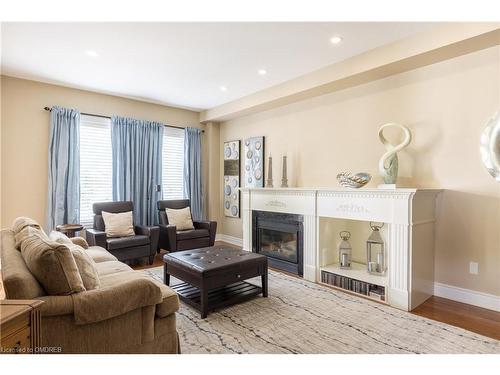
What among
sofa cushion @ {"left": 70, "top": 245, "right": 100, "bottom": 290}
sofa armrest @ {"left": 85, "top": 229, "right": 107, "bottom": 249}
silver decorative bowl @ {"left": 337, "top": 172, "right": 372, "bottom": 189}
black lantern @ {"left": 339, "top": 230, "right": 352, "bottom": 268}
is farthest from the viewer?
sofa armrest @ {"left": 85, "top": 229, "right": 107, "bottom": 249}

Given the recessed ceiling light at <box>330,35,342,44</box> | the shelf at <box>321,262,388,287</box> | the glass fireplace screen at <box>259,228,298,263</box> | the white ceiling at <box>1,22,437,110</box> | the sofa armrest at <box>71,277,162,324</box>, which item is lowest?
the shelf at <box>321,262,388,287</box>

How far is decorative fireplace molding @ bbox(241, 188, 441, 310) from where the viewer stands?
2820 millimetres

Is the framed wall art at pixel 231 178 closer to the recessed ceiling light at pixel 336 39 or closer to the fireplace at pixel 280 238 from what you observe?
the fireplace at pixel 280 238

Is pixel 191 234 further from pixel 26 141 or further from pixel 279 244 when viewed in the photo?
pixel 26 141

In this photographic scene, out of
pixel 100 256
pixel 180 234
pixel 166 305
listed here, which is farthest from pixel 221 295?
pixel 180 234

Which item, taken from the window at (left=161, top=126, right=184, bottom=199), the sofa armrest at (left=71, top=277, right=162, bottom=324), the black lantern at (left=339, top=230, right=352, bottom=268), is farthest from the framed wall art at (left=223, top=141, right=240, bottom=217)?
the sofa armrest at (left=71, top=277, right=162, bottom=324)

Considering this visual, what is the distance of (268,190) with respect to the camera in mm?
4398

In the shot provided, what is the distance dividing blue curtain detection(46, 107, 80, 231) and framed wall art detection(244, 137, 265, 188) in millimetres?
2896

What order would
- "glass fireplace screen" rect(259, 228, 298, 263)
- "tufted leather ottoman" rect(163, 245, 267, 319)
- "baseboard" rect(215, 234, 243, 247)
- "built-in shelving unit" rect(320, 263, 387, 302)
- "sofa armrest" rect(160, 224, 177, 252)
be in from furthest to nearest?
"baseboard" rect(215, 234, 243, 247) < "sofa armrest" rect(160, 224, 177, 252) < "glass fireplace screen" rect(259, 228, 298, 263) < "built-in shelving unit" rect(320, 263, 387, 302) < "tufted leather ottoman" rect(163, 245, 267, 319)

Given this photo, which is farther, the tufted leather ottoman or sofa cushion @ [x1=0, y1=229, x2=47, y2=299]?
the tufted leather ottoman

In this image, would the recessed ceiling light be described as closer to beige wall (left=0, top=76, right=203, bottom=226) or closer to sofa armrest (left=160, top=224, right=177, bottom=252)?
sofa armrest (left=160, top=224, right=177, bottom=252)

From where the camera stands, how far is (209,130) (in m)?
6.22
